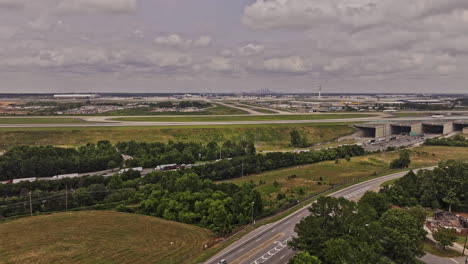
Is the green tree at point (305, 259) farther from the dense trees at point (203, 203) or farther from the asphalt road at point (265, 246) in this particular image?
the dense trees at point (203, 203)

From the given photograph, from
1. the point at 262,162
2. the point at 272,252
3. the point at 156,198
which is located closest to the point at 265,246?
the point at 272,252

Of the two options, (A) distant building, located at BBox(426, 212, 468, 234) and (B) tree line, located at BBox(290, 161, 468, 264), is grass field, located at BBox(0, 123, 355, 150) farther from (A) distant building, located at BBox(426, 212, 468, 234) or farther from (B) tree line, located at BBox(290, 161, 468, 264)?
(B) tree line, located at BBox(290, 161, 468, 264)

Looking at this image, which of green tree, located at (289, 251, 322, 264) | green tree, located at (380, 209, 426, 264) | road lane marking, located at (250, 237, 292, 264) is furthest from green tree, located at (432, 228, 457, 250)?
green tree, located at (289, 251, 322, 264)

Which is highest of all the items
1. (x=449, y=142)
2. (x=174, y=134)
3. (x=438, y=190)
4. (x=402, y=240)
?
(x=174, y=134)

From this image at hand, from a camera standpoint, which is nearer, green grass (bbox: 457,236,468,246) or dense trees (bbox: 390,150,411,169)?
green grass (bbox: 457,236,468,246)

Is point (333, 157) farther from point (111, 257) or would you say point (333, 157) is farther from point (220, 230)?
point (111, 257)

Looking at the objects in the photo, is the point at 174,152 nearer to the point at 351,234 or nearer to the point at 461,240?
the point at 351,234

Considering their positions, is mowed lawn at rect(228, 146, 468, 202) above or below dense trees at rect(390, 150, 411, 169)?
below
